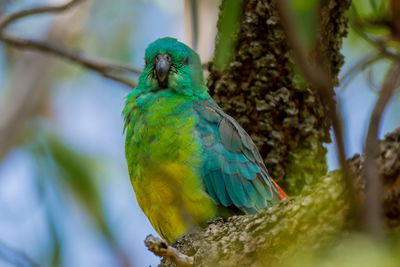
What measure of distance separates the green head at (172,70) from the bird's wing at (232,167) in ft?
1.55

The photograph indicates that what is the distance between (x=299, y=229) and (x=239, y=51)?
1.92m

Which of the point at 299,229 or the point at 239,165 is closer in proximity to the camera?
the point at 299,229

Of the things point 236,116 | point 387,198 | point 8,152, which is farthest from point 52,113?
point 387,198

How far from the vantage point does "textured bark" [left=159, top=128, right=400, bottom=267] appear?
6.78ft

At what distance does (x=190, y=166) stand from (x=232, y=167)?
373 mm

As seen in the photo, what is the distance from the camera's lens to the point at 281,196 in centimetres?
401

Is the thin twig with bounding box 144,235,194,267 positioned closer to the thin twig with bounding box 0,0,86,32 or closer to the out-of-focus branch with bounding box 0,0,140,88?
the out-of-focus branch with bounding box 0,0,140,88

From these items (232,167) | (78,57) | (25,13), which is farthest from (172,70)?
(25,13)

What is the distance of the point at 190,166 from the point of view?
12.3ft

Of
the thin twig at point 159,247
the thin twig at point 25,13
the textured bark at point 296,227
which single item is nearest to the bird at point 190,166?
the textured bark at point 296,227

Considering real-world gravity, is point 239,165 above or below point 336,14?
below

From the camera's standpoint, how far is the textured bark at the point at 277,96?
3.99 metres

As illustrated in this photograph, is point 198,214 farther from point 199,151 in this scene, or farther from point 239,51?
point 239,51

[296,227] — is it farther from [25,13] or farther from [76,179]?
[76,179]
